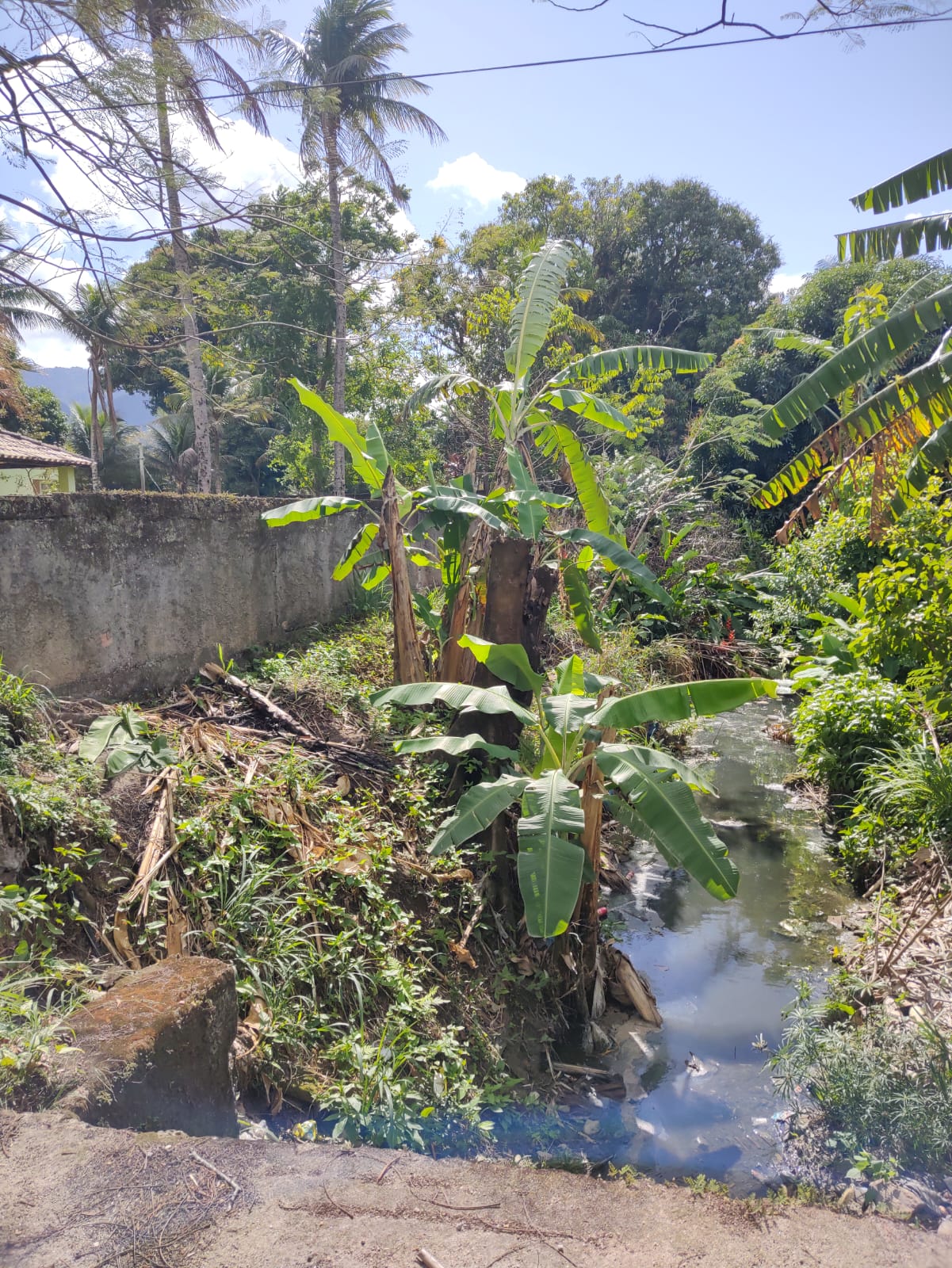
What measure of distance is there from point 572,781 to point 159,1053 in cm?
262

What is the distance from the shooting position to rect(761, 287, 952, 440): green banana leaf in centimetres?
584

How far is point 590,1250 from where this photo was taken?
6.51 ft

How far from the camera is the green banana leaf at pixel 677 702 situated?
12.8 ft

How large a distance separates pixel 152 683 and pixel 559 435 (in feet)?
11.4

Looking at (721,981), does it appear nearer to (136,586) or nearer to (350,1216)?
(350,1216)

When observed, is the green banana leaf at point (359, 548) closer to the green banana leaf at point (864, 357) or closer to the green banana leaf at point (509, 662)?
the green banana leaf at point (509, 662)

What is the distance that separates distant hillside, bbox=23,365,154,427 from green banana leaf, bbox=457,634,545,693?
3.81 m

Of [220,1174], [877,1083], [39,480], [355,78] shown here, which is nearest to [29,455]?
[39,480]

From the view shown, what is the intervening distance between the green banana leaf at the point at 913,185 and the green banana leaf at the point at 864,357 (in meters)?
0.77

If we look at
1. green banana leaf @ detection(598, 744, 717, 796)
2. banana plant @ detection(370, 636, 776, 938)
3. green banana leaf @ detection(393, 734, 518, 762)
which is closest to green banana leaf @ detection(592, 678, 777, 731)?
banana plant @ detection(370, 636, 776, 938)

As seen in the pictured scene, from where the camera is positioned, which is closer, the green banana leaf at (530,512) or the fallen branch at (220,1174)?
the fallen branch at (220,1174)

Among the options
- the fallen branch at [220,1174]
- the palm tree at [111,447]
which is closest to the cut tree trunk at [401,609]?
the fallen branch at [220,1174]

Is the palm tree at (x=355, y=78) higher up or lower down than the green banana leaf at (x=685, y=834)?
higher up

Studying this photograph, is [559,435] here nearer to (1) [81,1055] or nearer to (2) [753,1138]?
(2) [753,1138]
